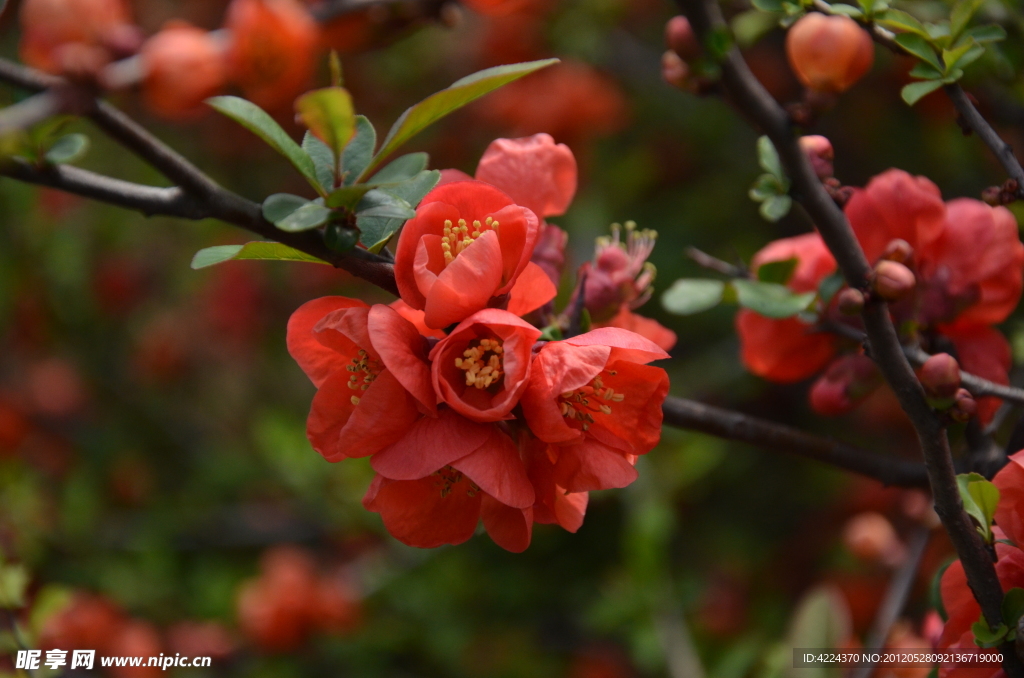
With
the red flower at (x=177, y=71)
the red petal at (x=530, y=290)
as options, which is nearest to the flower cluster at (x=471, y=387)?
the red petal at (x=530, y=290)

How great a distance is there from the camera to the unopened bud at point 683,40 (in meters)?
0.72

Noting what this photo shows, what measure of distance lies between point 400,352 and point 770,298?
1.48 feet

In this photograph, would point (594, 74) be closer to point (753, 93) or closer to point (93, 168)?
point (93, 168)

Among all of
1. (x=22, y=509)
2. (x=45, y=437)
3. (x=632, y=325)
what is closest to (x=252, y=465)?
(x=22, y=509)

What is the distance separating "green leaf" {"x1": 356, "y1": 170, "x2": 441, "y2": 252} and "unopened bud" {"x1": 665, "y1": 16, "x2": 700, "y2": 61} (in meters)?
0.29

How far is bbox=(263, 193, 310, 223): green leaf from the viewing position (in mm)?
570

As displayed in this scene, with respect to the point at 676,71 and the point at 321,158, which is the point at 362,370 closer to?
the point at 321,158

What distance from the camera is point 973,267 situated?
2.83ft

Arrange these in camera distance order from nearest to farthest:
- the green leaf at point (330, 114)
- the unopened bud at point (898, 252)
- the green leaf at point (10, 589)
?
the green leaf at point (330, 114) → the unopened bud at point (898, 252) → the green leaf at point (10, 589)

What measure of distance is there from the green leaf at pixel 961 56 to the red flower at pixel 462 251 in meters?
0.43

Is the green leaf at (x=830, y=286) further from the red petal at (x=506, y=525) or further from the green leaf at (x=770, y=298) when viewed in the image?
the red petal at (x=506, y=525)

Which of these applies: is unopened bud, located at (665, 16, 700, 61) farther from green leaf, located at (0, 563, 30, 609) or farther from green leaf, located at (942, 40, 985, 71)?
green leaf, located at (0, 563, 30, 609)

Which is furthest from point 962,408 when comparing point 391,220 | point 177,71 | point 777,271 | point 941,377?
point 177,71

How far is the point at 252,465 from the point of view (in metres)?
2.42
